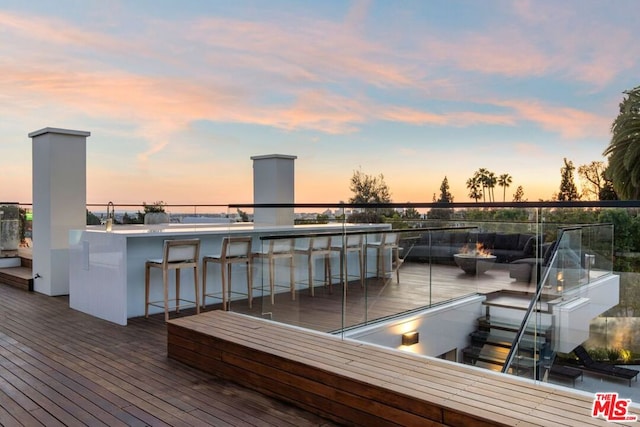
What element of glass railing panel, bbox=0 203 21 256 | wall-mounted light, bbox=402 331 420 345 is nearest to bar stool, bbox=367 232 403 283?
wall-mounted light, bbox=402 331 420 345

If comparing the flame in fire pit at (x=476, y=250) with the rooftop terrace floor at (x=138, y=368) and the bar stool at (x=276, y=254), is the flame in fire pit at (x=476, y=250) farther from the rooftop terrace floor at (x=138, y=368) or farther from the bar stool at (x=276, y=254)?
the bar stool at (x=276, y=254)

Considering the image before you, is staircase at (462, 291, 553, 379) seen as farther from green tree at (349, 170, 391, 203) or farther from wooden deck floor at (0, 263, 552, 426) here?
green tree at (349, 170, 391, 203)

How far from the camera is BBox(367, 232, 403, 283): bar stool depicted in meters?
4.18

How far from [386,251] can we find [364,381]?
2.04 metres

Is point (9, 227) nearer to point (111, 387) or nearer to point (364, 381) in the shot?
point (111, 387)

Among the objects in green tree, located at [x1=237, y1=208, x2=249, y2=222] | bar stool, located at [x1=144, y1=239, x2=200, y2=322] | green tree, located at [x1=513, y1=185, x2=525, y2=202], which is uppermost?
green tree, located at [x1=513, y1=185, x2=525, y2=202]

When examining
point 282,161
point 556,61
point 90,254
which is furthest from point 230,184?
point 556,61

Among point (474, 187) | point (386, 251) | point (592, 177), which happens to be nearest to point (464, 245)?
point (386, 251)

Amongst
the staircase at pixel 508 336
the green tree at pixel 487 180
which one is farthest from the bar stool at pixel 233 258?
the green tree at pixel 487 180

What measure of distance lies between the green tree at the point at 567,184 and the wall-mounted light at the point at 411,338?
2435 centimetres

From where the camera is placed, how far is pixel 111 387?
10.0 ft

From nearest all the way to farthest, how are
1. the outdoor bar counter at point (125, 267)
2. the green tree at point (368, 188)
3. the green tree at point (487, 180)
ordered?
the outdoor bar counter at point (125, 267), the green tree at point (368, 188), the green tree at point (487, 180)

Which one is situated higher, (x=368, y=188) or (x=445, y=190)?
(x=368, y=188)

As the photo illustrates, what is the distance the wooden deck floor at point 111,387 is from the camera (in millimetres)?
2584
